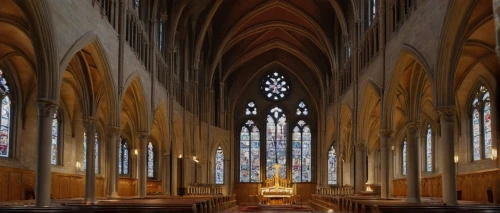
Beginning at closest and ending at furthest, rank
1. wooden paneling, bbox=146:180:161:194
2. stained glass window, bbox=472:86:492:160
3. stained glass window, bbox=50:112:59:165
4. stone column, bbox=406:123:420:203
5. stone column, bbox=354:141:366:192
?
stone column, bbox=406:123:420:203 → stained glass window, bbox=472:86:492:160 → stained glass window, bbox=50:112:59:165 → stone column, bbox=354:141:366:192 → wooden paneling, bbox=146:180:161:194

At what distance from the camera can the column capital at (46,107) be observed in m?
18.2

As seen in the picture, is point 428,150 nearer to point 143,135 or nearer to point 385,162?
point 385,162

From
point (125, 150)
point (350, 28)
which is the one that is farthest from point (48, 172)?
point (125, 150)

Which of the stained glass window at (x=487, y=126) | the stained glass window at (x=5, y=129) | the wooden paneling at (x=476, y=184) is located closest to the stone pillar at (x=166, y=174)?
the stained glass window at (x=5, y=129)

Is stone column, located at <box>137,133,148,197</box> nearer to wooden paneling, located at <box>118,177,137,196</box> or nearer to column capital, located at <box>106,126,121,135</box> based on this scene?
column capital, located at <box>106,126,121,135</box>

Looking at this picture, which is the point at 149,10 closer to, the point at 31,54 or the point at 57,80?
the point at 31,54

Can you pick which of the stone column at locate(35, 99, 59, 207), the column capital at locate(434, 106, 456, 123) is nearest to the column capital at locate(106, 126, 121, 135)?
the stone column at locate(35, 99, 59, 207)

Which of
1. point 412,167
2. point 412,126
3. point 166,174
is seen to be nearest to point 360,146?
point 412,126

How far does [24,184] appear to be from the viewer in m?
28.7

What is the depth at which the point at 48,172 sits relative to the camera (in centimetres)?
1819

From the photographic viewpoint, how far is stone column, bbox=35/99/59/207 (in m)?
18.0

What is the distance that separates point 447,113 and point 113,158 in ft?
48.3

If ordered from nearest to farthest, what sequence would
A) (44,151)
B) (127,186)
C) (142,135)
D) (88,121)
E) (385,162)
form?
(44,151) < (88,121) < (385,162) < (142,135) < (127,186)

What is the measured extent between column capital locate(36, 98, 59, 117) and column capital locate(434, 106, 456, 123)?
41.5 feet
